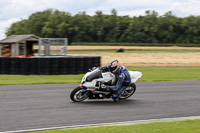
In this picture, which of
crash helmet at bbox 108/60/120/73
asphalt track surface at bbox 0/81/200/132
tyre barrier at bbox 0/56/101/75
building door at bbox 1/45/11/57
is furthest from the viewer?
building door at bbox 1/45/11/57

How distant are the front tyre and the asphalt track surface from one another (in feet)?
0.51

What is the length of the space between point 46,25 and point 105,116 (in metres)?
60.4

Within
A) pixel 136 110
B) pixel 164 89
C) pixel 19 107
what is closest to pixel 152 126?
pixel 136 110

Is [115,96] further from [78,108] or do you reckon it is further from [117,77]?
[78,108]

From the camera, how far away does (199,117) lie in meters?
7.58

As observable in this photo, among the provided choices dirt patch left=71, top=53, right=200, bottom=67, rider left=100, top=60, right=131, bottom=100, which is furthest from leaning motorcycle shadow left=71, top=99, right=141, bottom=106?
dirt patch left=71, top=53, right=200, bottom=67

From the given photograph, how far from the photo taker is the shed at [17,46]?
25.5 m

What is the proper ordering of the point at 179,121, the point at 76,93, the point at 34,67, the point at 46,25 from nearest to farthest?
the point at 179,121, the point at 76,93, the point at 34,67, the point at 46,25

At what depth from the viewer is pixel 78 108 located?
835cm

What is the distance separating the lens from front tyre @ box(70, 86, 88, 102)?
8938 mm

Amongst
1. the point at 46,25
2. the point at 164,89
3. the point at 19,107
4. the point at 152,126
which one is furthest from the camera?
the point at 46,25

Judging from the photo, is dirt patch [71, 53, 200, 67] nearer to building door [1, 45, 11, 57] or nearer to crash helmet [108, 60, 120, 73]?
building door [1, 45, 11, 57]

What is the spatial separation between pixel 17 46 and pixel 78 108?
18504 mm

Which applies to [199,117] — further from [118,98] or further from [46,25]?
[46,25]
